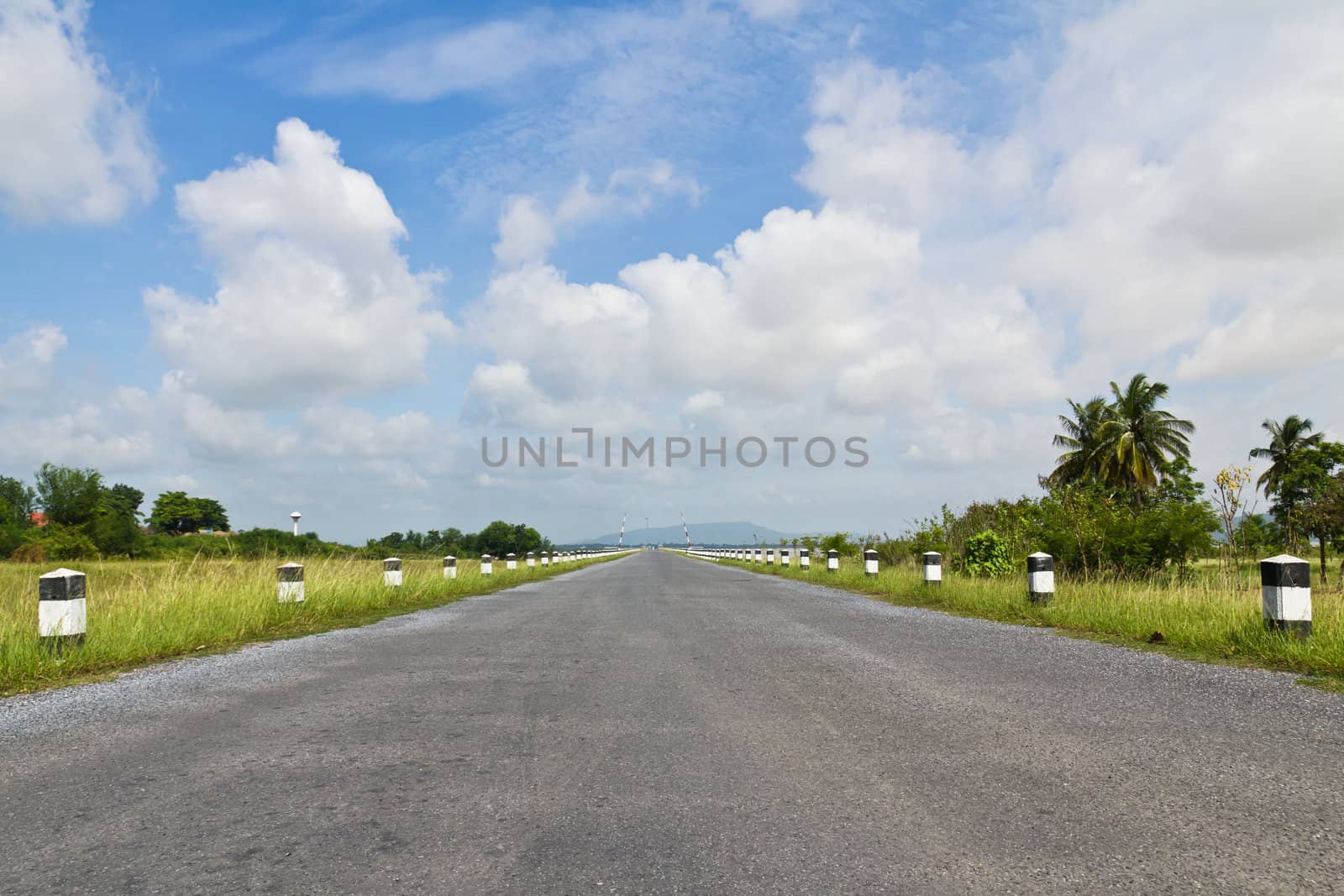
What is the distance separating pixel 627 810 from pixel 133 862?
1.63 m

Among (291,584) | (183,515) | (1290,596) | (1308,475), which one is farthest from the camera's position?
(183,515)

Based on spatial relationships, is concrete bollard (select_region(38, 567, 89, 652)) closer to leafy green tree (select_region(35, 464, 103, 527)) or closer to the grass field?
the grass field

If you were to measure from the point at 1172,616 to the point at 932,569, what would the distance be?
6055 mm

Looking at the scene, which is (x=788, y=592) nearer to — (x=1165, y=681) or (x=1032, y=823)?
(x=1165, y=681)

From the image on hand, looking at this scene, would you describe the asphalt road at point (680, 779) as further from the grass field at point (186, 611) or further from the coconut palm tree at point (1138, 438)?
the coconut palm tree at point (1138, 438)

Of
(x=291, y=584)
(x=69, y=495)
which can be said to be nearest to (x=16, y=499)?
(x=69, y=495)

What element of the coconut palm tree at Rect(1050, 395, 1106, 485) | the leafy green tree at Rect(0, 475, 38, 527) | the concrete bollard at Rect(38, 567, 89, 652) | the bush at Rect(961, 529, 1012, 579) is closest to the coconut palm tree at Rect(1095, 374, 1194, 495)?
the coconut palm tree at Rect(1050, 395, 1106, 485)

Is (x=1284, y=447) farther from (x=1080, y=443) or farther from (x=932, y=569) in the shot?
(x=932, y=569)

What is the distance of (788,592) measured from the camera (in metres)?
16.5

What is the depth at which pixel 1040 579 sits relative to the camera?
422 inches

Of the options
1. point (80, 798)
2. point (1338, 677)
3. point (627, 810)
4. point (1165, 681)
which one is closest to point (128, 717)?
point (80, 798)

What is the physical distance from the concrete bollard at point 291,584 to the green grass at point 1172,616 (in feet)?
29.3

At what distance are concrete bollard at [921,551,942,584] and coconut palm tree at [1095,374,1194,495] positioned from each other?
43285 millimetres

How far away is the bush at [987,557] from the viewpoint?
53.7 ft
